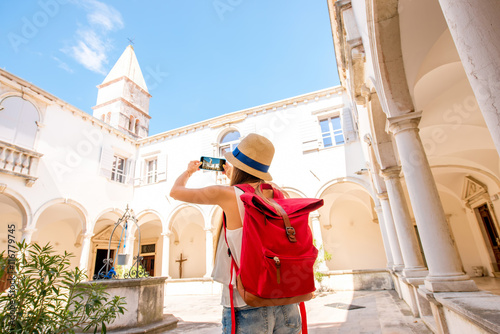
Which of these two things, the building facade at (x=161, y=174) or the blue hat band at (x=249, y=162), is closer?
the blue hat band at (x=249, y=162)

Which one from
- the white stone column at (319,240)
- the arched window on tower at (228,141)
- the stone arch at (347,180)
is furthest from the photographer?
the arched window on tower at (228,141)

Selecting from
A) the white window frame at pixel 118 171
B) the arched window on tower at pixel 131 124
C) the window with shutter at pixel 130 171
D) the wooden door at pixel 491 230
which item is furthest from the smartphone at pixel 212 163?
the arched window on tower at pixel 131 124

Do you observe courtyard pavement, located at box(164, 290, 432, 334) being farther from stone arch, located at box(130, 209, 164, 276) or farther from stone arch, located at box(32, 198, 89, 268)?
stone arch, located at box(130, 209, 164, 276)

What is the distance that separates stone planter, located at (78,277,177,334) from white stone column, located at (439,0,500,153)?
16.1ft

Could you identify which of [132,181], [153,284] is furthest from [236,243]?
[132,181]

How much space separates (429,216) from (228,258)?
10.2 ft

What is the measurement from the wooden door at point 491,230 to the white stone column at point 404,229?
756cm

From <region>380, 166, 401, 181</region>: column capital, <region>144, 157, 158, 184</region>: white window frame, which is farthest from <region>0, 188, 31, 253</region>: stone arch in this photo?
<region>380, 166, 401, 181</region>: column capital

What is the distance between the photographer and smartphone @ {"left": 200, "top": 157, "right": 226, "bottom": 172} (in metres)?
1.57

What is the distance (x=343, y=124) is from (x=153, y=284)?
372 inches

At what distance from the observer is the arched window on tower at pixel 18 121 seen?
10.0 meters

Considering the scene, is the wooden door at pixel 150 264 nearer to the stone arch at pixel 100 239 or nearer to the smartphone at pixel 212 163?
the stone arch at pixel 100 239

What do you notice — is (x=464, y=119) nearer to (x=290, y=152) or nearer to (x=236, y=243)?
(x=290, y=152)

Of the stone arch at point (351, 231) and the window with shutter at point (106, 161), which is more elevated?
the window with shutter at point (106, 161)
